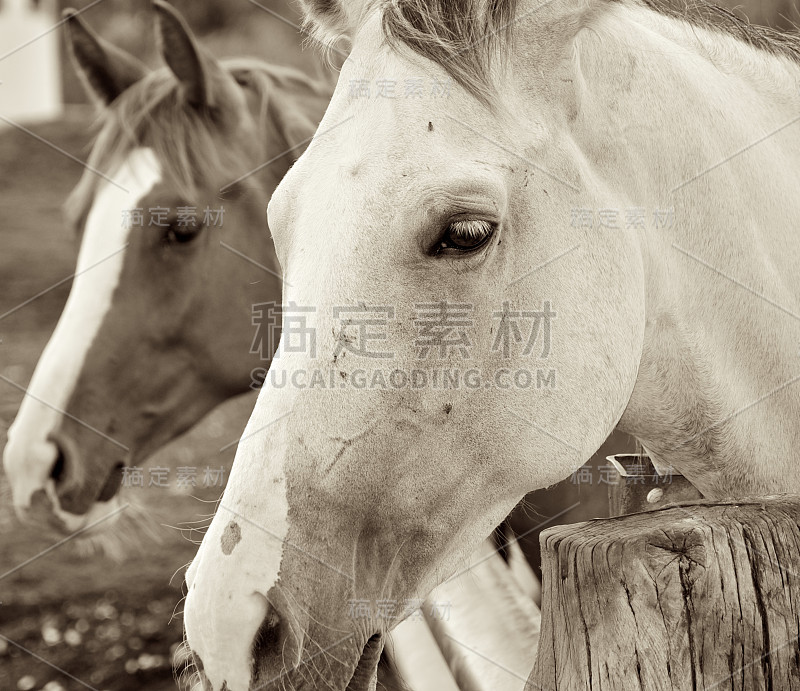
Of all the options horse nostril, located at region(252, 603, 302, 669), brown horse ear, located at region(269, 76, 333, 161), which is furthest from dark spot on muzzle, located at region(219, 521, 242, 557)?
brown horse ear, located at region(269, 76, 333, 161)

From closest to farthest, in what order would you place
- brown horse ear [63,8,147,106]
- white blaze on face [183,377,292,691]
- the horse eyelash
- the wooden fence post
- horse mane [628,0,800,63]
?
1. the wooden fence post
2. white blaze on face [183,377,292,691]
3. the horse eyelash
4. horse mane [628,0,800,63]
5. brown horse ear [63,8,147,106]

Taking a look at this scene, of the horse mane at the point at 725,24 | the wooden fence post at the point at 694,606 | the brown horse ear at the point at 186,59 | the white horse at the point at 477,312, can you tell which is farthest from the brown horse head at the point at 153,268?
the wooden fence post at the point at 694,606

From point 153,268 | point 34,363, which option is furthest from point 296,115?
point 34,363

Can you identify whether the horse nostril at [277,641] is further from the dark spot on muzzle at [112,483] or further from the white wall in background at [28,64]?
the white wall in background at [28,64]

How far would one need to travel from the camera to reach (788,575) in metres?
0.99

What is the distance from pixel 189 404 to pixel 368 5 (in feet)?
6.65

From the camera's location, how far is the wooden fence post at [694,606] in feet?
3.19

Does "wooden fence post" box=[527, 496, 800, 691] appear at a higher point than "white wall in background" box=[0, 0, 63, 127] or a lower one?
higher

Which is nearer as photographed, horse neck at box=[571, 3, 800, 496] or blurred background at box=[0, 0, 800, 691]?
horse neck at box=[571, 3, 800, 496]

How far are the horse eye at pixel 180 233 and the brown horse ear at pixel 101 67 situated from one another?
782 mm

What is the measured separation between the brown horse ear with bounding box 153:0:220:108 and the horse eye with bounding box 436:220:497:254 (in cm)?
206

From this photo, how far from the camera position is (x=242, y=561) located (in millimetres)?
1229

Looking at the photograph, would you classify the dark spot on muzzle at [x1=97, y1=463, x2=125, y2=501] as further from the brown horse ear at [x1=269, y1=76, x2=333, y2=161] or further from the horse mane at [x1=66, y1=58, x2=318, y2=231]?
the brown horse ear at [x1=269, y1=76, x2=333, y2=161]

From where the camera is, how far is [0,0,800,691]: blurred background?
4.82m
